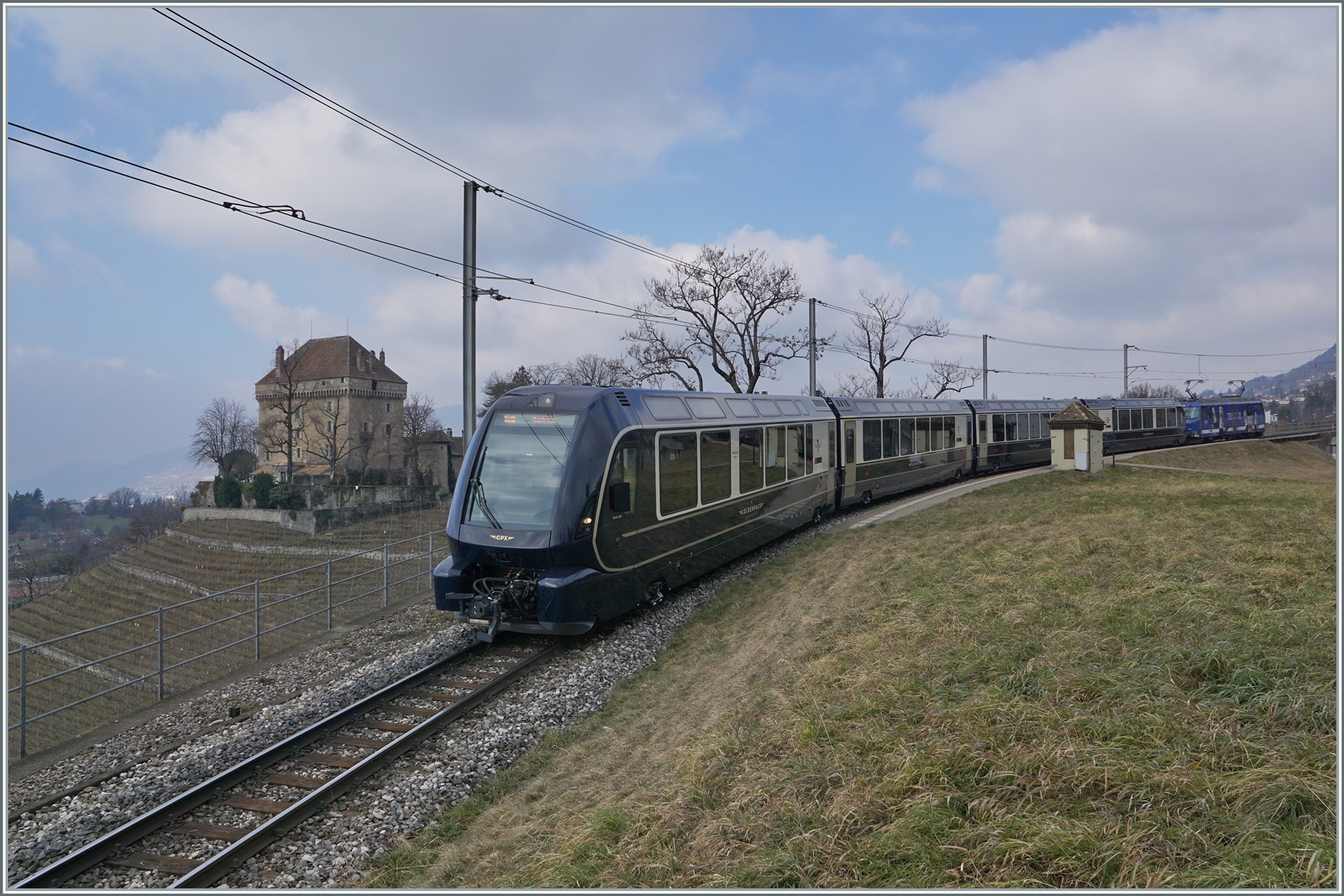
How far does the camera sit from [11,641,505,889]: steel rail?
4809 millimetres

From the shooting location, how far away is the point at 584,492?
9273 mm

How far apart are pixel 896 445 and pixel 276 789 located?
1947 cm

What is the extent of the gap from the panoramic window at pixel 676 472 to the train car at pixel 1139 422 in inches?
1118

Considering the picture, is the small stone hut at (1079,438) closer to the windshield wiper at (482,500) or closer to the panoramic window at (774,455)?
the panoramic window at (774,455)

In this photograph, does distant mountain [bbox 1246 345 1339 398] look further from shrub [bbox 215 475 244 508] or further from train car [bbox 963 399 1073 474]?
shrub [bbox 215 475 244 508]

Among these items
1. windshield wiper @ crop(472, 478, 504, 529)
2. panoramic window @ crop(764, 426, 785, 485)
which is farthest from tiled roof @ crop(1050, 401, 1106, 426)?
windshield wiper @ crop(472, 478, 504, 529)

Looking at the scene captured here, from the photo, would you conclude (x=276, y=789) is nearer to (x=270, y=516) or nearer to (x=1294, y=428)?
(x=270, y=516)

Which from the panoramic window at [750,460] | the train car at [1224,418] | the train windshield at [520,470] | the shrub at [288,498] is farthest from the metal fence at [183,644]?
the train car at [1224,418]

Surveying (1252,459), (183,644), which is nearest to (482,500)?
(183,644)

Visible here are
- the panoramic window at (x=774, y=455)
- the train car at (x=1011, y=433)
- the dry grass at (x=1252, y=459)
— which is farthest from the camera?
the dry grass at (x=1252, y=459)

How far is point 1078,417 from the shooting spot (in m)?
24.3

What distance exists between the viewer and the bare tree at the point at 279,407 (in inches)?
2544

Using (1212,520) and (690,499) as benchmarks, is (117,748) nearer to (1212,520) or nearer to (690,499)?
(690,499)

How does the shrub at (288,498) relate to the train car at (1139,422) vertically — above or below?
below
